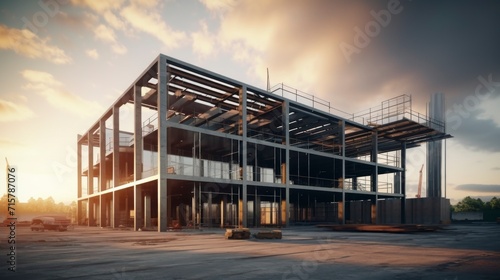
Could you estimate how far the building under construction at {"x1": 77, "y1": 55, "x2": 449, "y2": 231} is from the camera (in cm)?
2308

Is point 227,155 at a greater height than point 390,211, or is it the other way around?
point 227,155

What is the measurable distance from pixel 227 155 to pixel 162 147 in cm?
1277

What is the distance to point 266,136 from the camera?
33906 mm

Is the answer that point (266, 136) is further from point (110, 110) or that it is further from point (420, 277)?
point (420, 277)

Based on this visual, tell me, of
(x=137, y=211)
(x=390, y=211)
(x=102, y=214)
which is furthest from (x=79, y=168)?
(x=390, y=211)

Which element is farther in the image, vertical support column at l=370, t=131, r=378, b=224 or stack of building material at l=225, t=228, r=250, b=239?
vertical support column at l=370, t=131, r=378, b=224

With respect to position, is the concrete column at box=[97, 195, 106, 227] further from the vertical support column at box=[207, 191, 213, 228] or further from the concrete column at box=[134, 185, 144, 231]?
the vertical support column at box=[207, 191, 213, 228]

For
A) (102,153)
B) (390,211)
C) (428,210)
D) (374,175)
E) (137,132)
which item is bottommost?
(390,211)

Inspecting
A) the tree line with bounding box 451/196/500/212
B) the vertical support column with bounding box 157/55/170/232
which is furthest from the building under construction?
the tree line with bounding box 451/196/500/212

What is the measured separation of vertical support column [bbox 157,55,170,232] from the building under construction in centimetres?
7

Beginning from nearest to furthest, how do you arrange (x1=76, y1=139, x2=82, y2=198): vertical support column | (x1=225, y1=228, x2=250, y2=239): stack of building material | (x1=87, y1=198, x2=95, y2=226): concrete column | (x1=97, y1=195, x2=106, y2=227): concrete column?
(x1=225, y1=228, x2=250, y2=239): stack of building material, (x1=97, y1=195, x2=106, y2=227): concrete column, (x1=87, y1=198, x2=95, y2=226): concrete column, (x1=76, y1=139, x2=82, y2=198): vertical support column

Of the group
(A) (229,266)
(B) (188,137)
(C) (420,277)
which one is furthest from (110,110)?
(C) (420,277)

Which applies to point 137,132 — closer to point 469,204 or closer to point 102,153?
point 102,153

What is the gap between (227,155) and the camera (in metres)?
32.2
